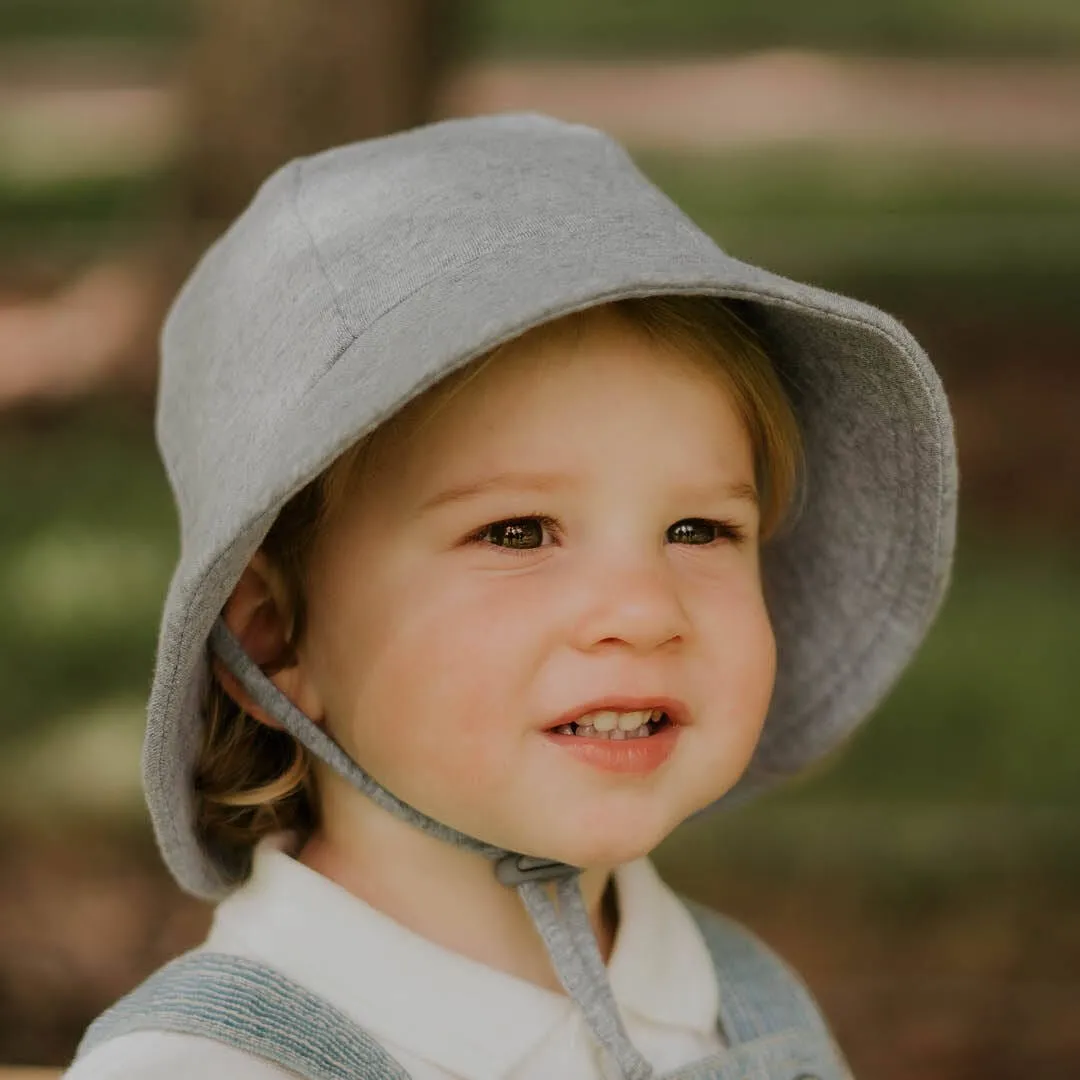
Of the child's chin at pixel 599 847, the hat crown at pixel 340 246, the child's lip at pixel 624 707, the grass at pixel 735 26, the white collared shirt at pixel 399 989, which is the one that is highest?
the hat crown at pixel 340 246

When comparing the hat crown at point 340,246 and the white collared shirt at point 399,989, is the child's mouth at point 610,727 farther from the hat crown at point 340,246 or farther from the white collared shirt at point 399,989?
the hat crown at point 340,246

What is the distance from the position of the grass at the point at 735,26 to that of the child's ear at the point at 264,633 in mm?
10904

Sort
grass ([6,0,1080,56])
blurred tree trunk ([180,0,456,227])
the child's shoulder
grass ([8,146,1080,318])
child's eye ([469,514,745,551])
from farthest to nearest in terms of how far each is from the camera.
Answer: grass ([6,0,1080,56]) → grass ([8,146,1080,318]) → blurred tree trunk ([180,0,456,227]) → child's eye ([469,514,745,551]) → the child's shoulder

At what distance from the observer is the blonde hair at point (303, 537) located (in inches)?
59.8

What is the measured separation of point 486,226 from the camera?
147 centimetres

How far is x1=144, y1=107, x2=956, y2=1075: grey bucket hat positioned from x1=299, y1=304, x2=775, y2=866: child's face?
0.10 metres

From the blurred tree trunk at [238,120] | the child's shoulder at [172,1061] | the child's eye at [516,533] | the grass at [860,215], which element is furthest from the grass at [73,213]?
the child's shoulder at [172,1061]

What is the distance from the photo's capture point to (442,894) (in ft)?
5.11

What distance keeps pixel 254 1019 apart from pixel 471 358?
21.6 inches

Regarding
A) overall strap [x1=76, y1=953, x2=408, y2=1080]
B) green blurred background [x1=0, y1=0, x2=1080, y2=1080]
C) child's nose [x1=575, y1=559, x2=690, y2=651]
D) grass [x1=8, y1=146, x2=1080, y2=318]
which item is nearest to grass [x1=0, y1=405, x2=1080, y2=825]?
green blurred background [x1=0, y1=0, x2=1080, y2=1080]

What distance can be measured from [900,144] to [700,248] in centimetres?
890

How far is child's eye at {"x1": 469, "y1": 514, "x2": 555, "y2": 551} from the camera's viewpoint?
1.45 meters

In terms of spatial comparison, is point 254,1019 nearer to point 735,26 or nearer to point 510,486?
point 510,486

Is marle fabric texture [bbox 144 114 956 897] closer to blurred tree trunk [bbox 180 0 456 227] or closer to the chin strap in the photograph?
the chin strap
